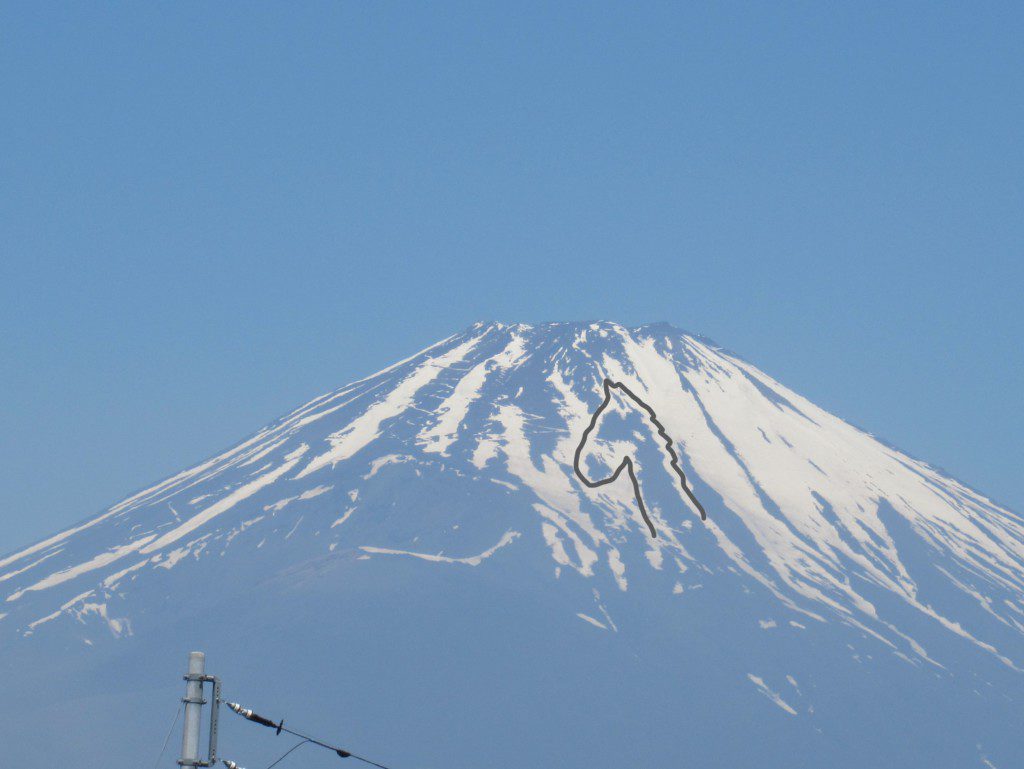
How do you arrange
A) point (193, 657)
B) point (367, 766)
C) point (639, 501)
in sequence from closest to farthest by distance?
1. point (193, 657)
2. point (639, 501)
3. point (367, 766)

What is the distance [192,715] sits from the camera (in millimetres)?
12156

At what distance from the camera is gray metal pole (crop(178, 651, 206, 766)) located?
39.5ft

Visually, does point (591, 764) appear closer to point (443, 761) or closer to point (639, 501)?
point (443, 761)

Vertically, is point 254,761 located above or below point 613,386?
above

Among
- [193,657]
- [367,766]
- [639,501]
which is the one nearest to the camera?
[193,657]

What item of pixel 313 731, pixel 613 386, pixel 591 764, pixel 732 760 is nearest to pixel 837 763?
pixel 732 760

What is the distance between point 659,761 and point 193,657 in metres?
190

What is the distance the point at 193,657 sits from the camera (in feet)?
38.8

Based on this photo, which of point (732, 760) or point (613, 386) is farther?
point (732, 760)

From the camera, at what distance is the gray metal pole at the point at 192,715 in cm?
1204

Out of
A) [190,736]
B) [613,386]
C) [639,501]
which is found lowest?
[190,736]

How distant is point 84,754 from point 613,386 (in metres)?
194

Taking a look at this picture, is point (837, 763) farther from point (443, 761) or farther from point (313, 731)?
point (313, 731)

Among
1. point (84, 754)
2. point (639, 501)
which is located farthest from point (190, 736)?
point (84, 754)
